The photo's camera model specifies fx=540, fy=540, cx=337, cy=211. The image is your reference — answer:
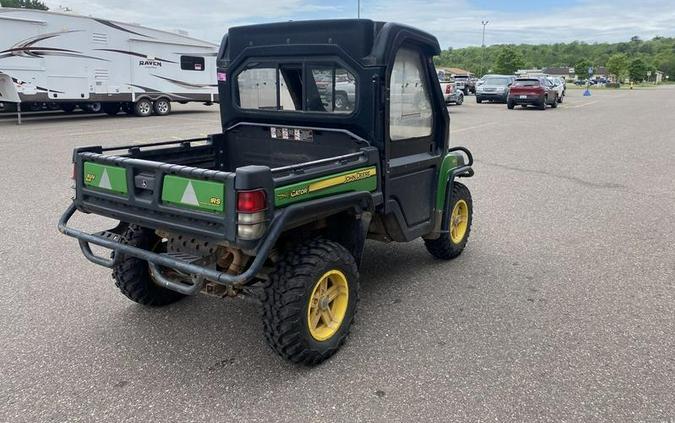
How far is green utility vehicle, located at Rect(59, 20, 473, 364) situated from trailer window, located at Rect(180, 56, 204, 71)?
1723 centimetres

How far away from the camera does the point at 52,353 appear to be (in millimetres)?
3436

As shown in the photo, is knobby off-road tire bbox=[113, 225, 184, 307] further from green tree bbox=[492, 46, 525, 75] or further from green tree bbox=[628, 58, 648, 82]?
green tree bbox=[628, 58, 648, 82]

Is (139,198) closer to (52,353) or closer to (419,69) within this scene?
(52,353)

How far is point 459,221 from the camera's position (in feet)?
17.3

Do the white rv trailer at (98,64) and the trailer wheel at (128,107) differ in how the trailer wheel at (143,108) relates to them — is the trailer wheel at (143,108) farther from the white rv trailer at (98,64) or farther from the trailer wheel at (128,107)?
the trailer wheel at (128,107)

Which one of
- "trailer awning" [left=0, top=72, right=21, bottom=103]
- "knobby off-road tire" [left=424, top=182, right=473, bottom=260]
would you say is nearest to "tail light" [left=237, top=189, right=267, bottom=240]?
"knobby off-road tire" [left=424, top=182, right=473, bottom=260]

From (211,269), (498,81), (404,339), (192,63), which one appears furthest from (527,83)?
(211,269)

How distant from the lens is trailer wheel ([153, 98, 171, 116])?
66.7 feet

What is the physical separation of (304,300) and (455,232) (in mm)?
2516

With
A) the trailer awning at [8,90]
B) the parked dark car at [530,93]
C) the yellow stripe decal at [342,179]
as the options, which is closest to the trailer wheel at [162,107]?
the trailer awning at [8,90]

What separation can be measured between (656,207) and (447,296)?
183 inches

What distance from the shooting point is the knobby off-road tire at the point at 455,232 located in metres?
4.99

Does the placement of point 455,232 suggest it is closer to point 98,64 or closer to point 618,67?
point 98,64

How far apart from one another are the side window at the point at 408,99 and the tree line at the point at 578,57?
286 feet
